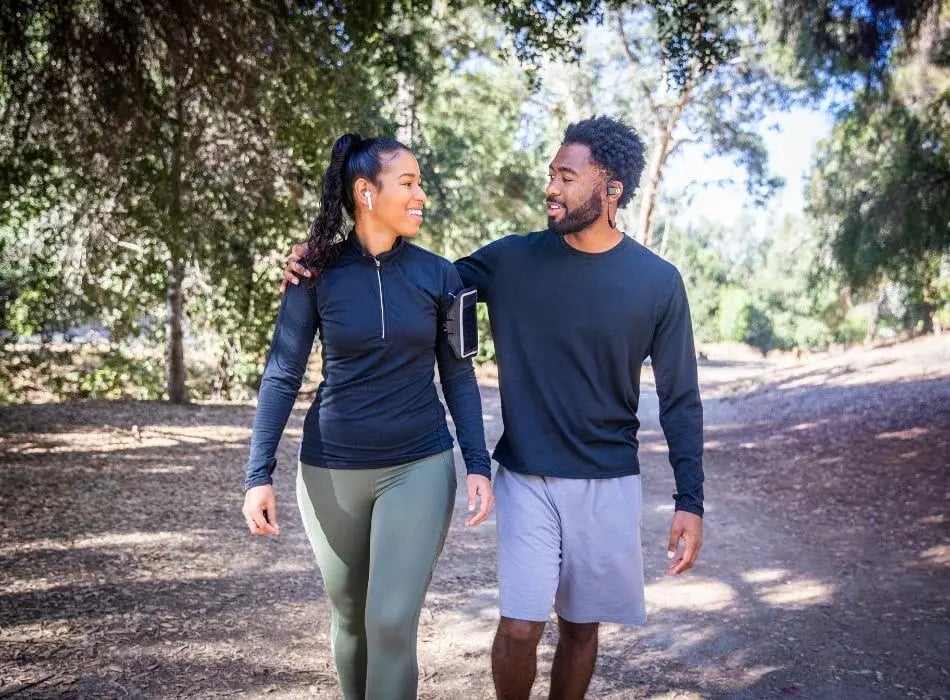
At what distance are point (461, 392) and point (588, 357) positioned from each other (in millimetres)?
459

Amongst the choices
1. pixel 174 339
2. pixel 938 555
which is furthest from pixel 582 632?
pixel 174 339

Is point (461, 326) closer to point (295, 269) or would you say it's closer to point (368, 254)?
point (368, 254)

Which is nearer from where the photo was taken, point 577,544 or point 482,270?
point 577,544

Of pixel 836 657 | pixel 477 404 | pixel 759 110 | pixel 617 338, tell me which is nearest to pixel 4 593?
pixel 477 404

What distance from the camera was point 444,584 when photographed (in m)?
6.02

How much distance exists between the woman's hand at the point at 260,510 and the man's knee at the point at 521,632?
87cm

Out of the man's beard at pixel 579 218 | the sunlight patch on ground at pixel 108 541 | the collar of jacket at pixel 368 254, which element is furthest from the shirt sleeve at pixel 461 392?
the sunlight patch on ground at pixel 108 541

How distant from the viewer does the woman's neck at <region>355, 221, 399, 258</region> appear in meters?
3.04

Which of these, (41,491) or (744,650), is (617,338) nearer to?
(744,650)

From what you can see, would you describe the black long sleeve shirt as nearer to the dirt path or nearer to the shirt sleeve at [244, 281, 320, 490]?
the shirt sleeve at [244, 281, 320, 490]

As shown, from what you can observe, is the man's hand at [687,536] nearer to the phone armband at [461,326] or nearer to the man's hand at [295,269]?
the phone armband at [461,326]

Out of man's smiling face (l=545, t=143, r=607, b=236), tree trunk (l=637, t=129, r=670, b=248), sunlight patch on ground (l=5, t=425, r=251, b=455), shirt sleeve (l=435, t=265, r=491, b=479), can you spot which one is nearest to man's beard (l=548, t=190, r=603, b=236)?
man's smiling face (l=545, t=143, r=607, b=236)

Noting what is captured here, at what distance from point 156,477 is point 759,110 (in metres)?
24.5

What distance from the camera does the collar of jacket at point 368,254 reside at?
3.02 meters
